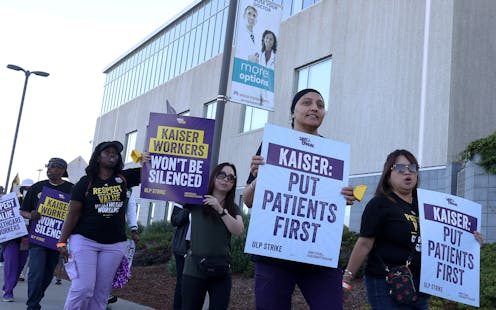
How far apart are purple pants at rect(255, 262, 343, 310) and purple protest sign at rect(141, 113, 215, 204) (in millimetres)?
2091

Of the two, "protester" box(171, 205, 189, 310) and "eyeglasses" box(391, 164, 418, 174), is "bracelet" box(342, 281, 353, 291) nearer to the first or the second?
"eyeglasses" box(391, 164, 418, 174)

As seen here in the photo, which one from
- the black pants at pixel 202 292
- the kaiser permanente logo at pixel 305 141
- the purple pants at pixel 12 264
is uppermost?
the kaiser permanente logo at pixel 305 141

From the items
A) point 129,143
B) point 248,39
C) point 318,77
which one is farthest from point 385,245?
point 129,143

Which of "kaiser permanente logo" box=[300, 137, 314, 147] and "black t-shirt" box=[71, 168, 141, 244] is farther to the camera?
"black t-shirt" box=[71, 168, 141, 244]

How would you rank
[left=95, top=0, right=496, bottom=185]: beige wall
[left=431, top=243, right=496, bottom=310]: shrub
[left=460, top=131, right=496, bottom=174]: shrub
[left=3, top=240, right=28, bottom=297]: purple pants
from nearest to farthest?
[left=431, top=243, right=496, bottom=310]: shrub < [left=3, top=240, right=28, bottom=297]: purple pants < [left=460, top=131, right=496, bottom=174]: shrub < [left=95, top=0, right=496, bottom=185]: beige wall

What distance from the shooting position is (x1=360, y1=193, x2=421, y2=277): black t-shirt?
428 cm

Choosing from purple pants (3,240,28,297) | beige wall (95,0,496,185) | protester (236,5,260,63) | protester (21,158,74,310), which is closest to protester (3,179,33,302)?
→ purple pants (3,240,28,297)

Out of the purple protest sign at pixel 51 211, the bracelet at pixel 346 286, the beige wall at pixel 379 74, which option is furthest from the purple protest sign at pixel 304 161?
the beige wall at pixel 379 74

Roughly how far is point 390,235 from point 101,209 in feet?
9.59

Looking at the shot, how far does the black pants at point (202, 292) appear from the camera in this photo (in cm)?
536

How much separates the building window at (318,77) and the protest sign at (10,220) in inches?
Result: 481

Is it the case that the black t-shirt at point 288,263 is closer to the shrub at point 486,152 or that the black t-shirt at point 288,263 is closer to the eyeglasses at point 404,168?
the eyeglasses at point 404,168

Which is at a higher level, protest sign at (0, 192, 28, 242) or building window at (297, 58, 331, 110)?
building window at (297, 58, 331, 110)

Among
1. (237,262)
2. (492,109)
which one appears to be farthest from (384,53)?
(237,262)
